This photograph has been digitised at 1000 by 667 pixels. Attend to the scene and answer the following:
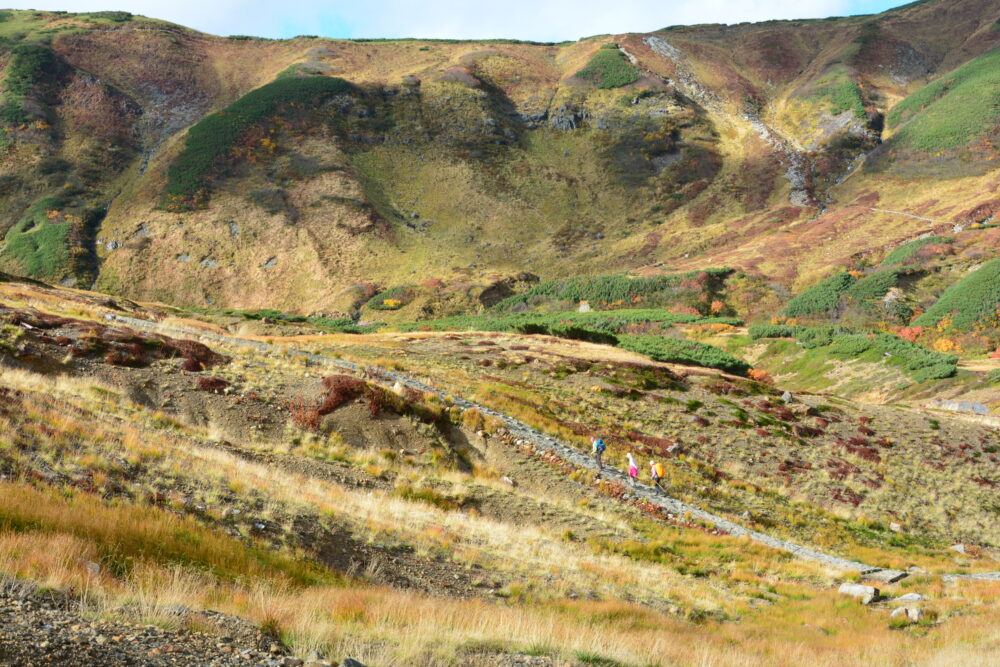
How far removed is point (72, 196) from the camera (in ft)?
334

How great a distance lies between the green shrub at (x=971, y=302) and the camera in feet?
199

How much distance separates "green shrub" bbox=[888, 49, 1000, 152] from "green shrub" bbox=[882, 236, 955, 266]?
44.2 m

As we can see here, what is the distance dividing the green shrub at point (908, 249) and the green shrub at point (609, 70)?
93.4 m

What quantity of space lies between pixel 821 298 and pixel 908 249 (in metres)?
15.5

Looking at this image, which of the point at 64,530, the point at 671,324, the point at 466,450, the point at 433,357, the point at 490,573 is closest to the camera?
the point at 64,530

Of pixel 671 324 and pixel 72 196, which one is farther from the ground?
pixel 72 196

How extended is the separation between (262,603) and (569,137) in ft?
480

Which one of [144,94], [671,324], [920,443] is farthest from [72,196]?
[920,443]

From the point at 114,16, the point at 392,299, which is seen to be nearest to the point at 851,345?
the point at 392,299

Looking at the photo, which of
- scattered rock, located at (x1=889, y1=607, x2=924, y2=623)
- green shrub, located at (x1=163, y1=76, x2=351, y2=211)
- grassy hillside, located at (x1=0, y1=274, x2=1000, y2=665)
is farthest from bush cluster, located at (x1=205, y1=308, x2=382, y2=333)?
scattered rock, located at (x1=889, y1=607, x2=924, y2=623)

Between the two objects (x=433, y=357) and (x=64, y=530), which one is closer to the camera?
(x=64, y=530)

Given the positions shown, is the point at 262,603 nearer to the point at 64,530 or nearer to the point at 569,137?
the point at 64,530

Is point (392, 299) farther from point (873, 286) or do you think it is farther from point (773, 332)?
point (873, 286)

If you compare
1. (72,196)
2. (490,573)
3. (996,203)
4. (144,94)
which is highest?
(144,94)
